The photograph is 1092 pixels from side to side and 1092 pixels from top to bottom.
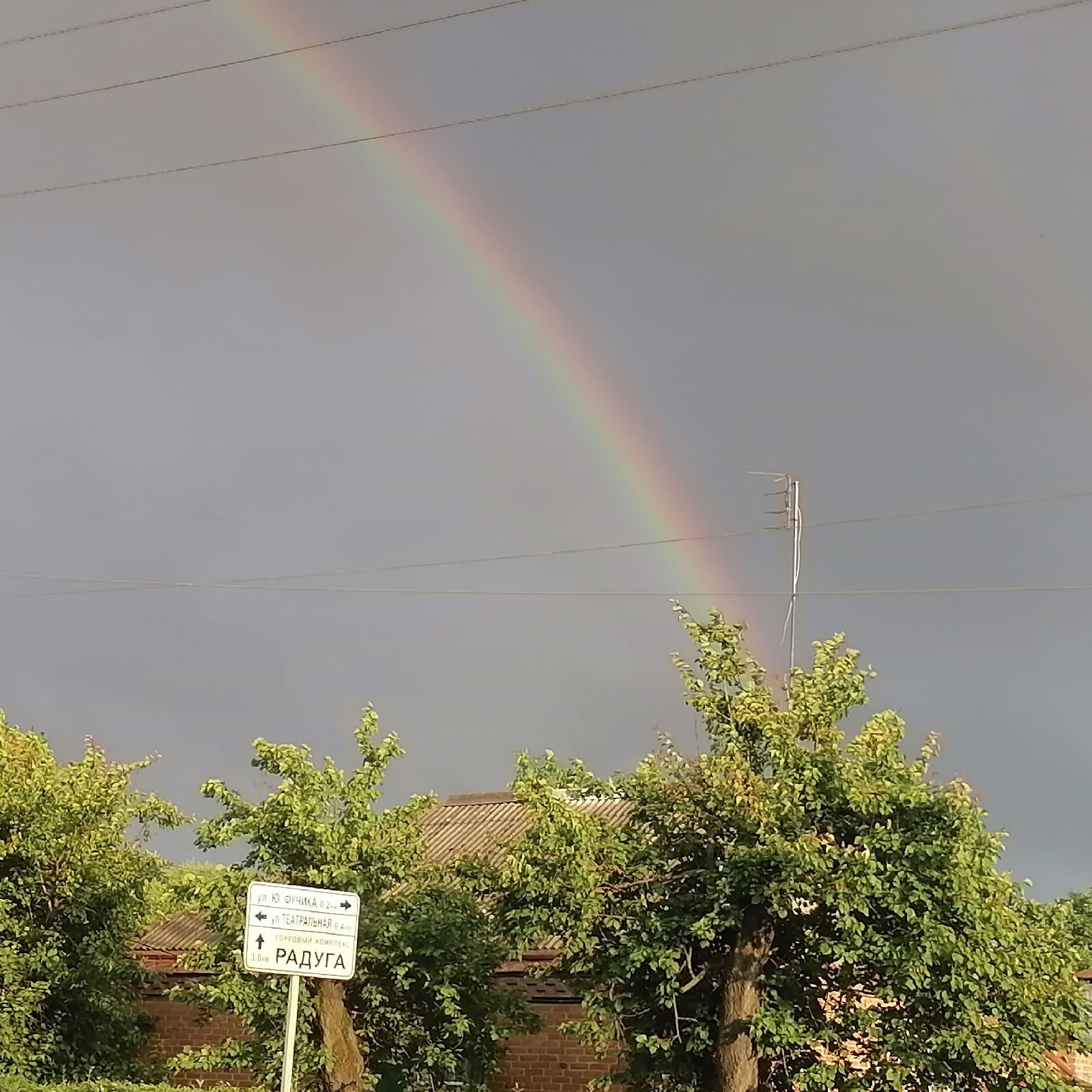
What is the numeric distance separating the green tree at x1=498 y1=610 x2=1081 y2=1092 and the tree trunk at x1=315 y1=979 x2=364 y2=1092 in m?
3.03

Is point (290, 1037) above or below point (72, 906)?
below

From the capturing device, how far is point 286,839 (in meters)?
18.9

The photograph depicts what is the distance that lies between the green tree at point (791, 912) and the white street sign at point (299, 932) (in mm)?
7014

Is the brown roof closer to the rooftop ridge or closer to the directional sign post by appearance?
the rooftop ridge

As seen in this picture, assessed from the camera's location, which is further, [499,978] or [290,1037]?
[499,978]

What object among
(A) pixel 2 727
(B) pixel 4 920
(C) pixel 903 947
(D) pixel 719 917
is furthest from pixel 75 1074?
(C) pixel 903 947

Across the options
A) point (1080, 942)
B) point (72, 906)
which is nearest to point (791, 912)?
point (1080, 942)

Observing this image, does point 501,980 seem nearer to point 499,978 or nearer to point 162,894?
point 499,978

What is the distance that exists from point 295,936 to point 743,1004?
855 cm

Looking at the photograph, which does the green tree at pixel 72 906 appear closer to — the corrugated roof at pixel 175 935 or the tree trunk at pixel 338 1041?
the corrugated roof at pixel 175 935

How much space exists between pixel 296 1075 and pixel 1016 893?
978cm

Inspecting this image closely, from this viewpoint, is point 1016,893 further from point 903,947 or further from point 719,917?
point 719,917

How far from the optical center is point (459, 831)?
33500mm

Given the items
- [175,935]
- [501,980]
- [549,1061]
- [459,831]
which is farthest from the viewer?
[459,831]
